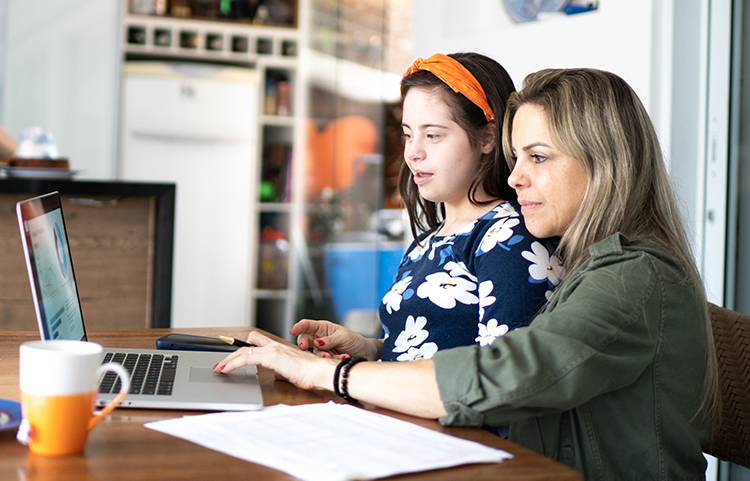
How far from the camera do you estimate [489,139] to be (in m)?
1.36

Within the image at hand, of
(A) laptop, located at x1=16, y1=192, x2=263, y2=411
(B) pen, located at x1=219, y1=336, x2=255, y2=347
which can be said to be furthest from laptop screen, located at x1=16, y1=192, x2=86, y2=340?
(B) pen, located at x1=219, y1=336, x2=255, y2=347

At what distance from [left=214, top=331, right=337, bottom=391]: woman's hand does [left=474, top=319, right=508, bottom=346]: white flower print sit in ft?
0.88

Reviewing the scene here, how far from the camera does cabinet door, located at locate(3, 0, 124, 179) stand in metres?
3.81

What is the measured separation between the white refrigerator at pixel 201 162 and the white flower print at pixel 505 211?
3129 millimetres

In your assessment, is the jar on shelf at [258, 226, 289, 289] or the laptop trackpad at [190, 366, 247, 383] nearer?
Result: the laptop trackpad at [190, 366, 247, 383]

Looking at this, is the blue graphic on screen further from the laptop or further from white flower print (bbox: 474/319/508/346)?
white flower print (bbox: 474/319/508/346)

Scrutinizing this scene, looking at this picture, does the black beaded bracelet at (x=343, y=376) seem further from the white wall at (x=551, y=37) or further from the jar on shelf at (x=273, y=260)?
the jar on shelf at (x=273, y=260)

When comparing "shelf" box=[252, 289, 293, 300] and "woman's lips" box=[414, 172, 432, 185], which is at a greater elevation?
"woman's lips" box=[414, 172, 432, 185]

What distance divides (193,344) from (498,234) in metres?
0.58

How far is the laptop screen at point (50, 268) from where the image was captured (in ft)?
2.69

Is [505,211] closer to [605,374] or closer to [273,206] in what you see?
[605,374]

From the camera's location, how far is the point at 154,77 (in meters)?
4.07

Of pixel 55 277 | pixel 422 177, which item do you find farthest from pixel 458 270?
pixel 55 277

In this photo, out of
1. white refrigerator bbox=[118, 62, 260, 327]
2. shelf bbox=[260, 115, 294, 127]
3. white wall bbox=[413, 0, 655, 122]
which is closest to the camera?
white wall bbox=[413, 0, 655, 122]
